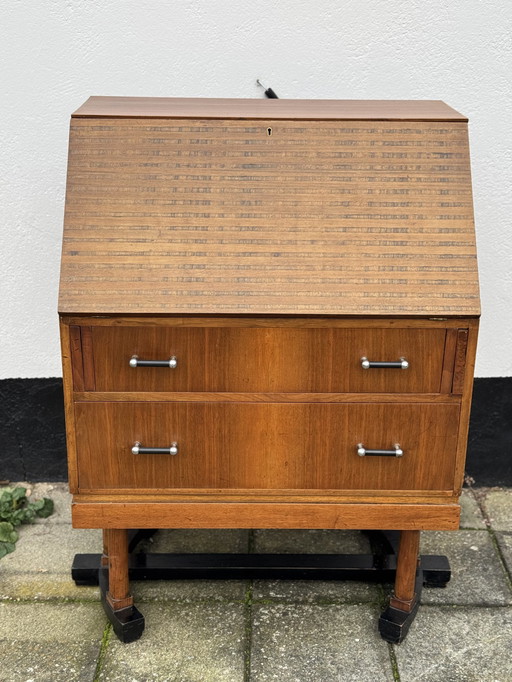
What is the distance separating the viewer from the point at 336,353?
236cm

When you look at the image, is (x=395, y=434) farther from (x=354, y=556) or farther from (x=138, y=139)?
(x=138, y=139)

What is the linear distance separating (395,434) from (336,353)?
32 centimetres

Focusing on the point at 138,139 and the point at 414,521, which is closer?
the point at 138,139

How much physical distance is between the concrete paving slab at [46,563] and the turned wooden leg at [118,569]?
0.26 metres

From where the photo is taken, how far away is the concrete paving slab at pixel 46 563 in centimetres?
303

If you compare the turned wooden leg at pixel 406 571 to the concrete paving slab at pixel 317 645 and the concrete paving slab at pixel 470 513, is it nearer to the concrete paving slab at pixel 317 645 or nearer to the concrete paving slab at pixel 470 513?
the concrete paving slab at pixel 317 645

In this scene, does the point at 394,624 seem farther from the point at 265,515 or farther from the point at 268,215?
the point at 268,215

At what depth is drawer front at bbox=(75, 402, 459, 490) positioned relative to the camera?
7.95 ft

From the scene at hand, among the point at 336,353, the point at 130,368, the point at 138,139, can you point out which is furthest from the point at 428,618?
the point at 138,139

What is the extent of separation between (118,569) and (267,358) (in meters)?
0.94

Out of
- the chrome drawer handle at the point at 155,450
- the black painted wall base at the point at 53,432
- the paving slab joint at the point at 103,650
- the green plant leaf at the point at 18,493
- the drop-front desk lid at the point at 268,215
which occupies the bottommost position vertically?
the paving slab joint at the point at 103,650

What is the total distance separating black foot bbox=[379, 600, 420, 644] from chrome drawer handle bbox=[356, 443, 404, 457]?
68 centimetres

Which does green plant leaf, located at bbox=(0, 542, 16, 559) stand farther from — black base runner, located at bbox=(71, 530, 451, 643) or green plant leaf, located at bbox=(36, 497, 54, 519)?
black base runner, located at bbox=(71, 530, 451, 643)

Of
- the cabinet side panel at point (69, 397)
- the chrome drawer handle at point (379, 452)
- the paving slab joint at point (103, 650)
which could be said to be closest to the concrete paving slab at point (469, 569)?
the chrome drawer handle at point (379, 452)
